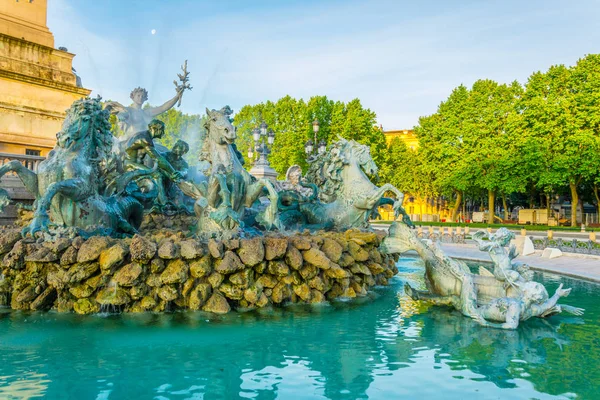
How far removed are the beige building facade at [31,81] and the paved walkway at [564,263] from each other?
17.1m

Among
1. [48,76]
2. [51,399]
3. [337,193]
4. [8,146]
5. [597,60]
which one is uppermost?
[597,60]

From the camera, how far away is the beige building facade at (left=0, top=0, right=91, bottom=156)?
66.0 feet

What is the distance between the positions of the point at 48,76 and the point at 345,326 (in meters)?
20.6

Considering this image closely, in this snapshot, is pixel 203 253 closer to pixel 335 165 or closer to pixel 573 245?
pixel 335 165

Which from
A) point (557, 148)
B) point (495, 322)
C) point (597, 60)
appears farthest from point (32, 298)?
point (597, 60)

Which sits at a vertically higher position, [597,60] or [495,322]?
[597,60]

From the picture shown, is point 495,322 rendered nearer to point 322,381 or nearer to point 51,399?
point 322,381

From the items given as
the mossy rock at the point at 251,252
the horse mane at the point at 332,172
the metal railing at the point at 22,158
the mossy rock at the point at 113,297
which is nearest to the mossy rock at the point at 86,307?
the mossy rock at the point at 113,297

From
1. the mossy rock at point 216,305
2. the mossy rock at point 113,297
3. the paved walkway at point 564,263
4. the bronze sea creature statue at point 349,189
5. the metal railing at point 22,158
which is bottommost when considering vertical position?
the paved walkway at point 564,263

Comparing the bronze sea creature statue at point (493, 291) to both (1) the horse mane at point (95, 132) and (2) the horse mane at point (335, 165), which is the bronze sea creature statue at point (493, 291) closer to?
(2) the horse mane at point (335, 165)

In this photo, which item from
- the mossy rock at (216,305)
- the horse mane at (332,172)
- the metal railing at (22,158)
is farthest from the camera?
the metal railing at (22,158)

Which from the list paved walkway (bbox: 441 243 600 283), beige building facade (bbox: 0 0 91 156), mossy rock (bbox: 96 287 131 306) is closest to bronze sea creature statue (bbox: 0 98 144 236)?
mossy rock (bbox: 96 287 131 306)

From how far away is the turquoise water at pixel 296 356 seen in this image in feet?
14.6

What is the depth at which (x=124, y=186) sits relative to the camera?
9.20 m
